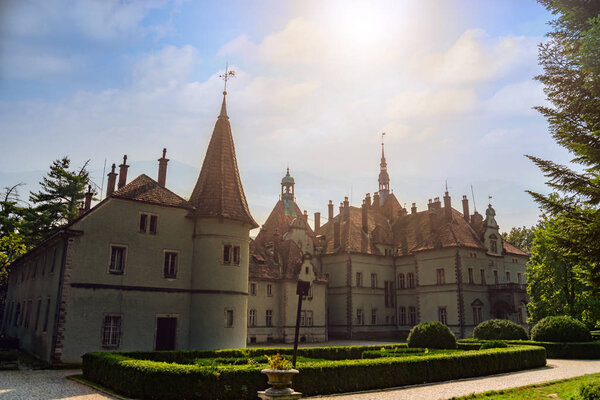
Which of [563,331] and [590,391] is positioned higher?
[563,331]

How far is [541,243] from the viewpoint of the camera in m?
39.1

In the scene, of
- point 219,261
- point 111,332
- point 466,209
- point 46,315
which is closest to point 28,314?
point 46,315

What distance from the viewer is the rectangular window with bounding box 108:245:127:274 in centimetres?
2548

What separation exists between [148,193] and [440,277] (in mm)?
32625

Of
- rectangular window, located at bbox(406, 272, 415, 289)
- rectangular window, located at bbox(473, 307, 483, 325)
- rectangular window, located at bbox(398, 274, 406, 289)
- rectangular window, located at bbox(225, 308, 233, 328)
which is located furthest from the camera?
rectangular window, located at bbox(398, 274, 406, 289)

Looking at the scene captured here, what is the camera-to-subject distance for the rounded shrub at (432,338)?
2747 cm

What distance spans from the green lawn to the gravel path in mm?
734

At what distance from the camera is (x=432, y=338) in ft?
90.3

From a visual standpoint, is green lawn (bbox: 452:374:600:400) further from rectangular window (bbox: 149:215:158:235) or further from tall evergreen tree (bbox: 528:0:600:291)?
rectangular window (bbox: 149:215:158:235)

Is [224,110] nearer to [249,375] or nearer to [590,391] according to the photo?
[249,375]

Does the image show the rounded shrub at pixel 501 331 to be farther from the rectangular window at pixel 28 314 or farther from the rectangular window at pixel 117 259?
the rectangular window at pixel 28 314

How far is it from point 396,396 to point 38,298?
2448cm

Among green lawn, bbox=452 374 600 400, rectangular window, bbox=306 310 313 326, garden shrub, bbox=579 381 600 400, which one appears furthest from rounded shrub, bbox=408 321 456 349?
rectangular window, bbox=306 310 313 326

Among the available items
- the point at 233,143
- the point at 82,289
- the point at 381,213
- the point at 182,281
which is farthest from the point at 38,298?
the point at 381,213
